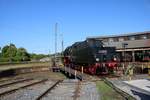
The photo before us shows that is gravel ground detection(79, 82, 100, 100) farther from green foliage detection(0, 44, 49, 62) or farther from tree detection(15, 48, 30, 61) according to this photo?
tree detection(15, 48, 30, 61)

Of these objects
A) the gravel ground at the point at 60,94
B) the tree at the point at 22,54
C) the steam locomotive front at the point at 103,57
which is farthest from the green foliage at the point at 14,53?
the gravel ground at the point at 60,94

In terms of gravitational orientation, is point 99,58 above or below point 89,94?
above

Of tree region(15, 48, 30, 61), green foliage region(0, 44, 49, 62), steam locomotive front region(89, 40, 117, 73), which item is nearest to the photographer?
steam locomotive front region(89, 40, 117, 73)

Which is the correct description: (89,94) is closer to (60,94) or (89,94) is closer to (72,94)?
(72,94)

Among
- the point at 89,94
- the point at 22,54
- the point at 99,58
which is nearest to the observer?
the point at 89,94

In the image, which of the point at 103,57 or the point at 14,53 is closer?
the point at 103,57

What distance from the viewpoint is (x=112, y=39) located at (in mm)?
73250

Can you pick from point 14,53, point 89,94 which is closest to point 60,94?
point 89,94

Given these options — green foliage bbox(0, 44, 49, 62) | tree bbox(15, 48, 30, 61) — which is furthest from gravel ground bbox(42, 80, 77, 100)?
tree bbox(15, 48, 30, 61)

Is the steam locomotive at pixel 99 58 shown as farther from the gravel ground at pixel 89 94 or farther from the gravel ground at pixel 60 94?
the gravel ground at pixel 89 94

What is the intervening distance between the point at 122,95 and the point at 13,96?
19.0ft

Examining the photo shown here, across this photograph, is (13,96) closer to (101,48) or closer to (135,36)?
(101,48)

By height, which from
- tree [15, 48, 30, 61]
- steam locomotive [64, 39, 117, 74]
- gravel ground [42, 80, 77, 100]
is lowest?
gravel ground [42, 80, 77, 100]

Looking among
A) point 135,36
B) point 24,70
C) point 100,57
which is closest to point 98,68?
point 100,57
